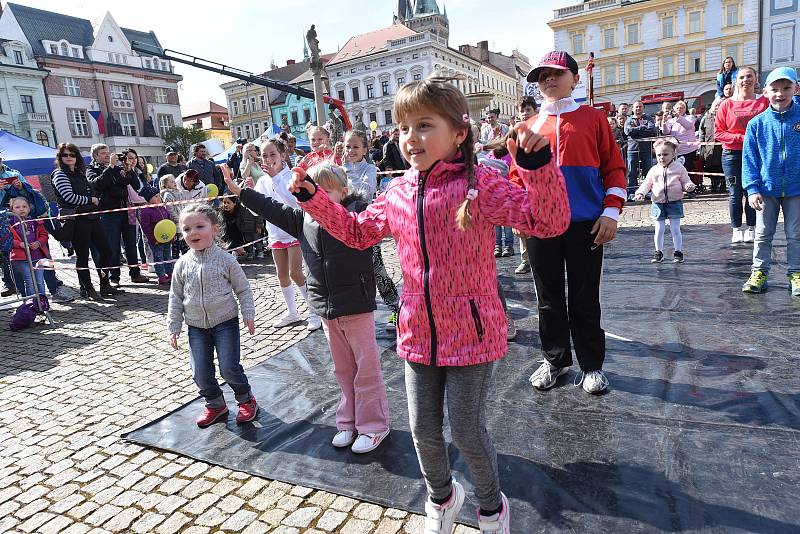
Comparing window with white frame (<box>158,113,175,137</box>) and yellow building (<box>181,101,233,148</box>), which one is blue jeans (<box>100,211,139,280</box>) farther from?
yellow building (<box>181,101,233,148</box>)

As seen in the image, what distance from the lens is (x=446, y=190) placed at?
81.5 inches

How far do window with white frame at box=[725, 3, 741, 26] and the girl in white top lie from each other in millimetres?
53426

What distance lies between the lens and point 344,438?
324 centimetres

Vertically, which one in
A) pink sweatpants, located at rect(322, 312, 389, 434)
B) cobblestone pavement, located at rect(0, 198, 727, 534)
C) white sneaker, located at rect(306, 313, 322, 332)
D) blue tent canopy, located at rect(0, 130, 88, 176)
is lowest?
cobblestone pavement, located at rect(0, 198, 727, 534)

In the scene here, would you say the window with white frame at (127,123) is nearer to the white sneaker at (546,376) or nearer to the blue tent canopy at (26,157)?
the blue tent canopy at (26,157)

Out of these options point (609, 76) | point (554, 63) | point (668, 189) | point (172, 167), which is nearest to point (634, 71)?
point (609, 76)

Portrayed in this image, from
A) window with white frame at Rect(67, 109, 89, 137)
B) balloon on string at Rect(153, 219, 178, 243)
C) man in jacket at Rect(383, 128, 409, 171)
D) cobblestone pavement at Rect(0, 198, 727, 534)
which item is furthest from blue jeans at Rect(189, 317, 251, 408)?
window with white frame at Rect(67, 109, 89, 137)

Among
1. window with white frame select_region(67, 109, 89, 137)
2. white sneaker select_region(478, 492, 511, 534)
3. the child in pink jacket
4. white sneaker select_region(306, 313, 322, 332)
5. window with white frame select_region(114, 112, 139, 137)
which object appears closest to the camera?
white sneaker select_region(478, 492, 511, 534)

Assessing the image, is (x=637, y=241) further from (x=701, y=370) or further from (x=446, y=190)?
(x=446, y=190)

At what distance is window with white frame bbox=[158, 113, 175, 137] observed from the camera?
192 feet

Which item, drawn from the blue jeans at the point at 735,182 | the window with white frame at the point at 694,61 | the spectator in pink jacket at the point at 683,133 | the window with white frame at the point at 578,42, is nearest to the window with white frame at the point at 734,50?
the window with white frame at the point at 694,61

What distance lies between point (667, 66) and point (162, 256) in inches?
2031

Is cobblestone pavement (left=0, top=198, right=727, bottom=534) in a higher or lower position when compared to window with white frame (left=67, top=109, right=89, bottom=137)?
lower

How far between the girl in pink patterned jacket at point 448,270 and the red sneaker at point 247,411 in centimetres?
177
